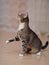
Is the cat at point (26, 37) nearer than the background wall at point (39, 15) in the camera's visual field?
Yes

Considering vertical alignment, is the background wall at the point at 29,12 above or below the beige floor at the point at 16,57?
above

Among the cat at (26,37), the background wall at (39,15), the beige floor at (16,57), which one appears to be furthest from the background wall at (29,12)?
the cat at (26,37)

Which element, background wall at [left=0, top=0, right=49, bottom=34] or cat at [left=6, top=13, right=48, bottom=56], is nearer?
cat at [left=6, top=13, right=48, bottom=56]

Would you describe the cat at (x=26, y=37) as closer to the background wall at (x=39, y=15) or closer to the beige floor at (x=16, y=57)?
the beige floor at (x=16, y=57)

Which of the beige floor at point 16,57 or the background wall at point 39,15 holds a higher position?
the background wall at point 39,15

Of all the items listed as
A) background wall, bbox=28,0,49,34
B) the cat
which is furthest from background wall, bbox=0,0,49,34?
the cat

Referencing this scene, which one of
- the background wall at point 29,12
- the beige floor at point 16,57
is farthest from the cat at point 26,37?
the background wall at point 29,12

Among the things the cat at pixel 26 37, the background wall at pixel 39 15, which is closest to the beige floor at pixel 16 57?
the cat at pixel 26 37

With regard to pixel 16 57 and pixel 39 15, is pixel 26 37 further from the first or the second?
pixel 39 15

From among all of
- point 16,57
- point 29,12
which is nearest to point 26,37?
point 16,57

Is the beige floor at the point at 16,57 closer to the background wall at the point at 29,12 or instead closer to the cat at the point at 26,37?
the cat at the point at 26,37

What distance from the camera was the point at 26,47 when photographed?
143 cm

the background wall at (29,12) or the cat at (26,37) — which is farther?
the background wall at (29,12)

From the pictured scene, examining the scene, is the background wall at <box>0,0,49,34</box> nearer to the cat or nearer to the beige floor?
the beige floor
